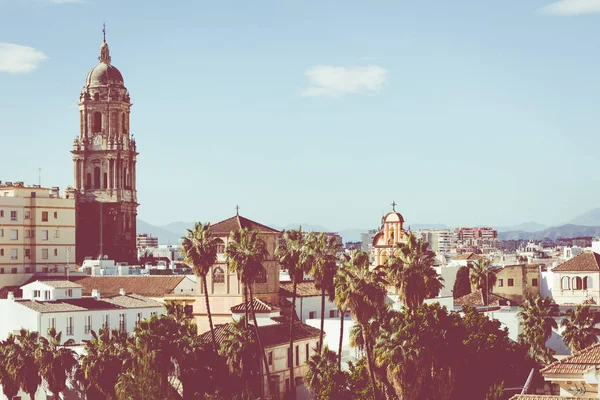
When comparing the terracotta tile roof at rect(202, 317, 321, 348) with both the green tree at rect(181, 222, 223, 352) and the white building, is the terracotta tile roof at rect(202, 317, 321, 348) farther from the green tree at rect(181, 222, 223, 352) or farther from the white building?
the white building

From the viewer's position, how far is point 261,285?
91562 mm

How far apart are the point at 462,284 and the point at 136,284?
31.7m

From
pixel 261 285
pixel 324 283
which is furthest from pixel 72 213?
pixel 324 283

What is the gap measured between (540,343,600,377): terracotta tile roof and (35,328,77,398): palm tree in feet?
114

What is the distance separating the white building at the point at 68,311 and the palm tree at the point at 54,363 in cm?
927

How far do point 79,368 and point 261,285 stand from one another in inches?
872

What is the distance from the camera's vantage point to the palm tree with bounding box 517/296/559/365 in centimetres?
7550

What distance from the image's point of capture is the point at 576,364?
4775 cm

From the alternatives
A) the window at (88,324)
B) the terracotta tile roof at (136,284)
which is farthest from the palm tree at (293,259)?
the terracotta tile roof at (136,284)

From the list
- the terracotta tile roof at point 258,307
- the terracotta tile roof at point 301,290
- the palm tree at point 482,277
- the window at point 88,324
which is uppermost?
the palm tree at point 482,277

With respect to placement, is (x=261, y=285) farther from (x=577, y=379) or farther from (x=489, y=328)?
(x=577, y=379)

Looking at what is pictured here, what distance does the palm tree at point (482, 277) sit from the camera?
10838 centimetres

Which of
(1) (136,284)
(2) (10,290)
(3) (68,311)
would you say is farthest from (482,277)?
(2) (10,290)

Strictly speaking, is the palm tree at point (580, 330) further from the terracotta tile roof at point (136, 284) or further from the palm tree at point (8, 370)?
the terracotta tile roof at point (136, 284)
